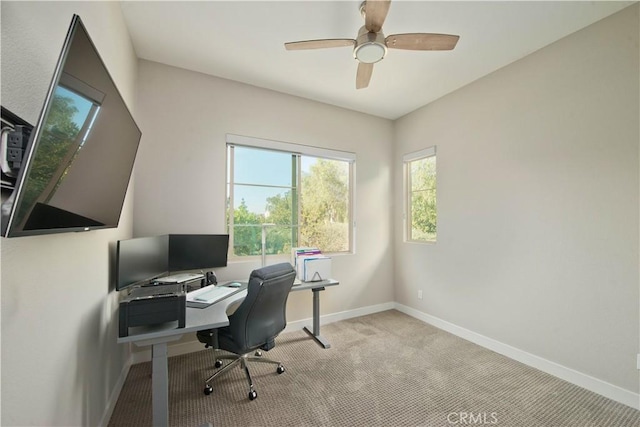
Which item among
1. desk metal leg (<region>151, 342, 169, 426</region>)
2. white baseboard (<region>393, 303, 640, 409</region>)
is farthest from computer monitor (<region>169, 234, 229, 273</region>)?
white baseboard (<region>393, 303, 640, 409</region>)

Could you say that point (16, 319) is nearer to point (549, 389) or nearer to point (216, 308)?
point (216, 308)

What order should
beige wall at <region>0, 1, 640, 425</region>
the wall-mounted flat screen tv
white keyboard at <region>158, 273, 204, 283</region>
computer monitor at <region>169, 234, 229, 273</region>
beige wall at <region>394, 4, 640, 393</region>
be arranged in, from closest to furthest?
1. the wall-mounted flat screen tv
2. beige wall at <region>0, 1, 640, 425</region>
3. beige wall at <region>394, 4, 640, 393</region>
4. white keyboard at <region>158, 273, 204, 283</region>
5. computer monitor at <region>169, 234, 229, 273</region>

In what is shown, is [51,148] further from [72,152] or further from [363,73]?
[363,73]

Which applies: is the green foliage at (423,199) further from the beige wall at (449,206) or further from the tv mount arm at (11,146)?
the tv mount arm at (11,146)

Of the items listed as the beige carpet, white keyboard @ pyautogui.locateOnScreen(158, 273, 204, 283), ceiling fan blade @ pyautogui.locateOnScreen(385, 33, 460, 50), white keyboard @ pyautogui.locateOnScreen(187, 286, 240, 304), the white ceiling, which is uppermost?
the white ceiling

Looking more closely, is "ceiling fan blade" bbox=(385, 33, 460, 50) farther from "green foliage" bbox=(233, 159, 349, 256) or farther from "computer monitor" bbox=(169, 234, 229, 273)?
"computer monitor" bbox=(169, 234, 229, 273)

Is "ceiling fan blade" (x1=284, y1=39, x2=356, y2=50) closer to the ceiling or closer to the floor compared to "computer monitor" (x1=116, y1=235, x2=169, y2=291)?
closer to the ceiling

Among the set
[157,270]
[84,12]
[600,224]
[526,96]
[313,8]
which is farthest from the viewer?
[526,96]

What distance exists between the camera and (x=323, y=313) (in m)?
3.62

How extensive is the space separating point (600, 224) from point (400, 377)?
6.87ft

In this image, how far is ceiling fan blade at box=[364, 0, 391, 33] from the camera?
5.28 ft

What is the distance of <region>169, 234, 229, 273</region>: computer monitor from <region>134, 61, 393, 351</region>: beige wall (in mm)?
207

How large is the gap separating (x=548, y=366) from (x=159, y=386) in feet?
10.5

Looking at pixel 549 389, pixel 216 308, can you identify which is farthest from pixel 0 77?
pixel 549 389
